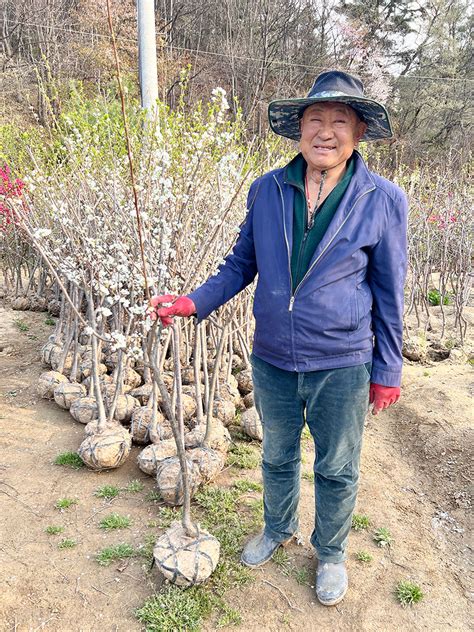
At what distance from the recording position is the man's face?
204cm

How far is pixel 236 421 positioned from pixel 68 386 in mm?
1482

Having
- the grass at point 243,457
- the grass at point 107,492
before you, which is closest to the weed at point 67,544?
the grass at point 107,492

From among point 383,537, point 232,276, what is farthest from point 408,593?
point 232,276

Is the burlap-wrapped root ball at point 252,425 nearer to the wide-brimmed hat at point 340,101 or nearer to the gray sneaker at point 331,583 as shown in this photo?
the gray sneaker at point 331,583

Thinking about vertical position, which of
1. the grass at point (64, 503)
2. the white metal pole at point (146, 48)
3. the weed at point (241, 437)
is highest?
the white metal pole at point (146, 48)

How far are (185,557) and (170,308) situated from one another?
124cm

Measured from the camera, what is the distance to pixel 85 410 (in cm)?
395

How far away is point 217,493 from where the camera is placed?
3.18m

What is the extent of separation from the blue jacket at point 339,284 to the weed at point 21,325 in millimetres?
4659

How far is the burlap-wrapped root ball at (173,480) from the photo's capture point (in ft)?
9.85

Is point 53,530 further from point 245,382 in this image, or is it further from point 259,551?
point 245,382

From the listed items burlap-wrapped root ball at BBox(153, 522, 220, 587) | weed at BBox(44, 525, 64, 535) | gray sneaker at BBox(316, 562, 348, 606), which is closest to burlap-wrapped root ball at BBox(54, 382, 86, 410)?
weed at BBox(44, 525, 64, 535)

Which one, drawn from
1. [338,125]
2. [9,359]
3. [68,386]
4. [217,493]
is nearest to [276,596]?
[217,493]

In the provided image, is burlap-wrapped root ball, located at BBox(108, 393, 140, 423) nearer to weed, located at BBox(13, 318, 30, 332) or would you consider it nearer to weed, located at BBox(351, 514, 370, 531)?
weed, located at BBox(351, 514, 370, 531)
